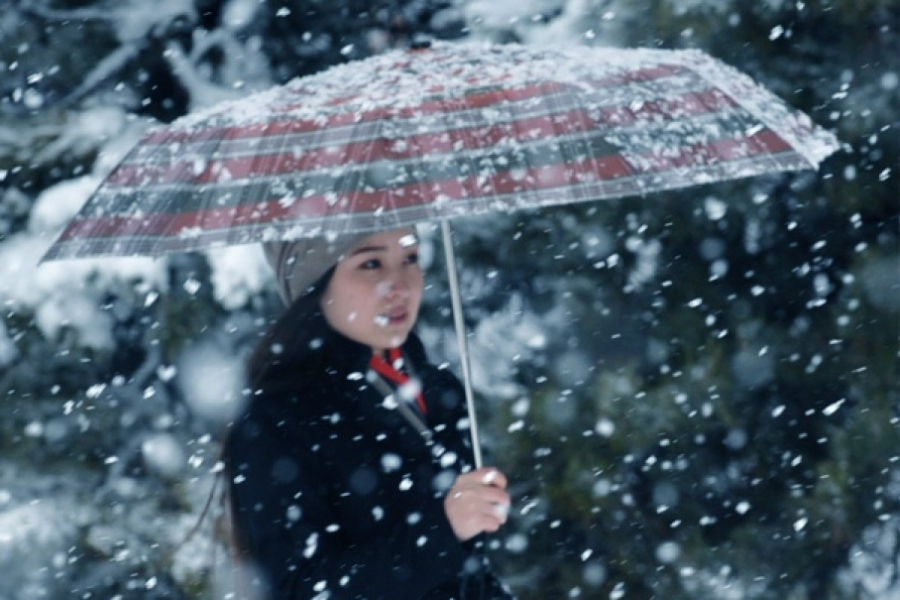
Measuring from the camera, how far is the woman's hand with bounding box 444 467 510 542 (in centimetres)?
236

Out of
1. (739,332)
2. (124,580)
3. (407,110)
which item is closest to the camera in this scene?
(407,110)

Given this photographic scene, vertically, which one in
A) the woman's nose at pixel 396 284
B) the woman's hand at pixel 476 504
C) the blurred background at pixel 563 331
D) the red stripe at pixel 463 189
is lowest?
the blurred background at pixel 563 331

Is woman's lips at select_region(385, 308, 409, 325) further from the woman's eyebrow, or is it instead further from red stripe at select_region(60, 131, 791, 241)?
red stripe at select_region(60, 131, 791, 241)

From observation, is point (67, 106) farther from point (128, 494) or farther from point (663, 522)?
point (663, 522)

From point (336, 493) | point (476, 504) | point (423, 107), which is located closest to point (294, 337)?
point (336, 493)

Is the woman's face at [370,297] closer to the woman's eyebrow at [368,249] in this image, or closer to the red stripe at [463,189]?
the woman's eyebrow at [368,249]

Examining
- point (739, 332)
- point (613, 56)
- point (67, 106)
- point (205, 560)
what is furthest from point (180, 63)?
point (613, 56)

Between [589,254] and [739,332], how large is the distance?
1.88 feet

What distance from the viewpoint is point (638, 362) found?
4.43 metres

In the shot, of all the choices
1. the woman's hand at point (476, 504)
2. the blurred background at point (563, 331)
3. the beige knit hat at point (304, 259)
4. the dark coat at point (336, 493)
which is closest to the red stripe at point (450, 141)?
the beige knit hat at point (304, 259)

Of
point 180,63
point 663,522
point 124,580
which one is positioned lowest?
point 124,580

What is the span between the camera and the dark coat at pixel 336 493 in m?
2.31

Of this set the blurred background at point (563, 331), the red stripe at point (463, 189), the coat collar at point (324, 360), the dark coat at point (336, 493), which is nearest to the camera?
the red stripe at point (463, 189)

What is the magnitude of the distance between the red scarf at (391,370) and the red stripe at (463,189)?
0.52 m
